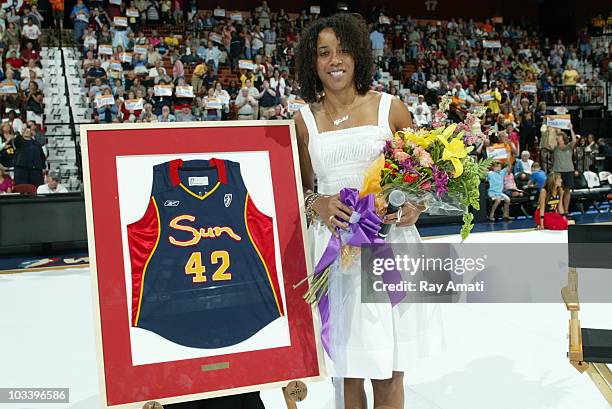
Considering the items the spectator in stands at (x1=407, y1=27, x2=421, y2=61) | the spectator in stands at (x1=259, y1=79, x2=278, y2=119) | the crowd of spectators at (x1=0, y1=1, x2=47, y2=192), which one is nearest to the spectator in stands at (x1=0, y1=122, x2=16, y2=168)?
the crowd of spectators at (x1=0, y1=1, x2=47, y2=192)

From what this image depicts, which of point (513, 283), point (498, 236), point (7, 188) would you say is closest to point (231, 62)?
point (7, 188)

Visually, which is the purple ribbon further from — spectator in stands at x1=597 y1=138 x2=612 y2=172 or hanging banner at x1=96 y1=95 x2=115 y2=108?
spectator in stands at x1=597 y1=138 x2=612 y2=172

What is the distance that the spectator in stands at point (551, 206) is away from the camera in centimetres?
899

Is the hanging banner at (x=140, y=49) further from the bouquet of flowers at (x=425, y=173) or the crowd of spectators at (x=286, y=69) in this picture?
the bouquet of flowers at (x=425, y=173)

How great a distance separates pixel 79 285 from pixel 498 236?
5.50m

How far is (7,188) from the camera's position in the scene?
9.00m

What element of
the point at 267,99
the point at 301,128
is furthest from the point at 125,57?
the point at 301,128

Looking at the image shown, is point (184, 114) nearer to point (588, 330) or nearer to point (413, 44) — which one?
point (413, 44)

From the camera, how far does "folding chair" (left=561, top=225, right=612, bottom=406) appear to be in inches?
97.7

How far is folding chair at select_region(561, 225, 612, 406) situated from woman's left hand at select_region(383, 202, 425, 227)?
0.95 metres

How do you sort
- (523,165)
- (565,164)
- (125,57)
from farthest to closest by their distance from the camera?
(125,57) → (523,165) → (565,164)

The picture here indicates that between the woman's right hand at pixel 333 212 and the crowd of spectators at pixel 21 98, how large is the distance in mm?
8052

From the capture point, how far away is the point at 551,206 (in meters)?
9.91

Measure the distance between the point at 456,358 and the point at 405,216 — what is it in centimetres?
205
